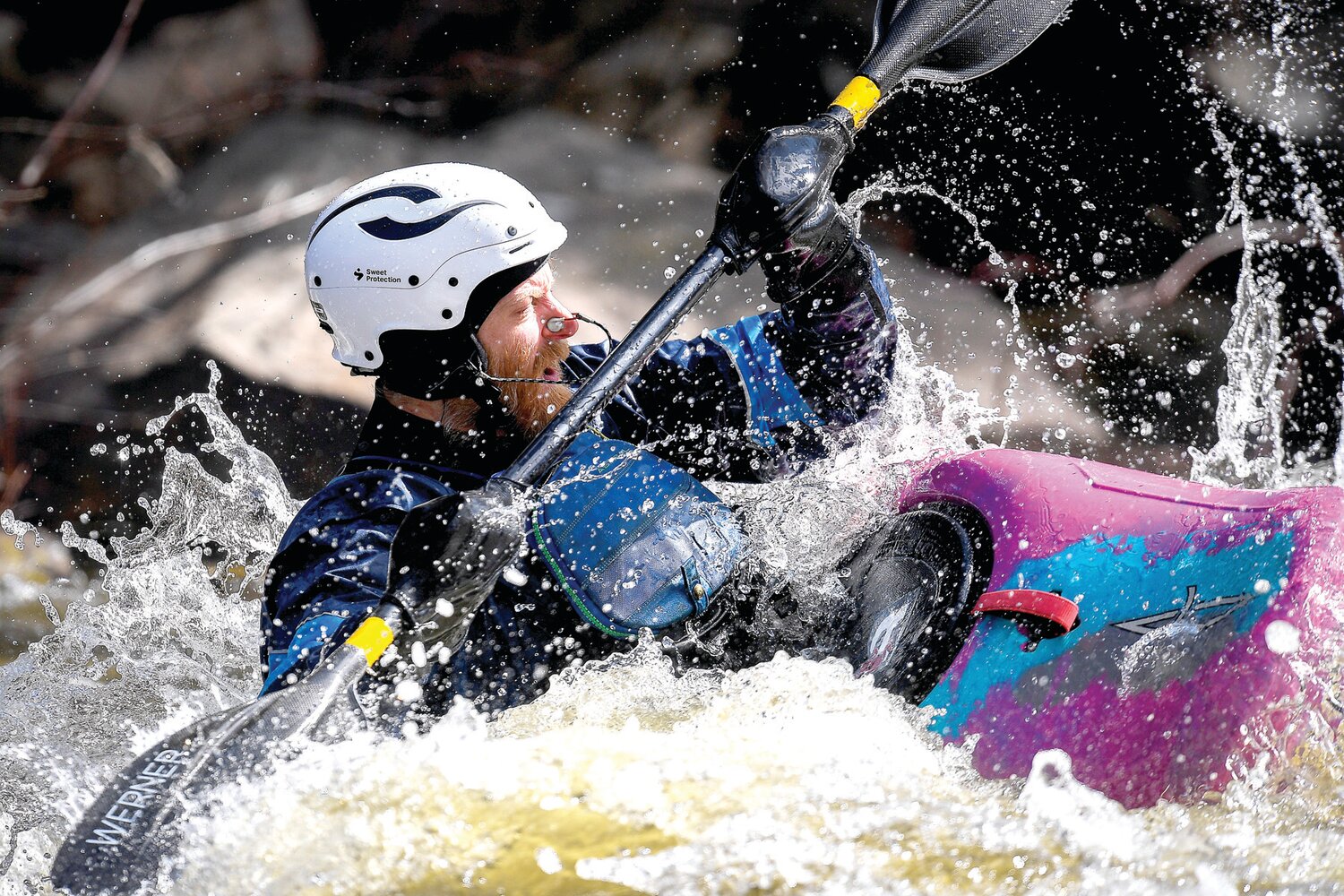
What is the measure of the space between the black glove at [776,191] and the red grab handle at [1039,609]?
667mm

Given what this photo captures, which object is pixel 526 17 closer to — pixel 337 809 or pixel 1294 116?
pixel 1294 116

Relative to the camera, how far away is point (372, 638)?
153 centimetres

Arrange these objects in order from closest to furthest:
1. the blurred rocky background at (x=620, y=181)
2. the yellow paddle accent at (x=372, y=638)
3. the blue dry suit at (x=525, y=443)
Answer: the yellow paddle accent at (x=372, y=638), the blue dry suit at (x=525, y=443), the blurred rocky background at (x=620, y=181)

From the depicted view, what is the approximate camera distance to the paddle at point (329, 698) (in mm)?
1321

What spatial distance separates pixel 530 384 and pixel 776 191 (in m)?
0.55

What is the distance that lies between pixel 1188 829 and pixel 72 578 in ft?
13.0

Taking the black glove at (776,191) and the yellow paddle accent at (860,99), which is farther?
the yellow paddle accent at (860,99)

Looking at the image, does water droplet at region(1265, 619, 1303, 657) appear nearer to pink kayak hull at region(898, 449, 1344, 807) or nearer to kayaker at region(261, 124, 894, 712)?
pink kayak hull at region(898, 449, 1344, 807)

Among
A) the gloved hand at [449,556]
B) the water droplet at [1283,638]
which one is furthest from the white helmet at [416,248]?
the water droplet at [1283,638]

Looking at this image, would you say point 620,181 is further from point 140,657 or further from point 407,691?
point 407,691

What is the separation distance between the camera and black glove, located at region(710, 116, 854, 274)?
1.83 metres

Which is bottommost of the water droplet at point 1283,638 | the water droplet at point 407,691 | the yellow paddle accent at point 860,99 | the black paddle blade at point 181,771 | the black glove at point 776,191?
the water droplet at point 407,691

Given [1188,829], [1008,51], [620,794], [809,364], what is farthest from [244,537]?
[1188,829]

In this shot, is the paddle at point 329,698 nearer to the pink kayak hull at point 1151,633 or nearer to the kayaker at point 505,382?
the kayaker at point 505,382
